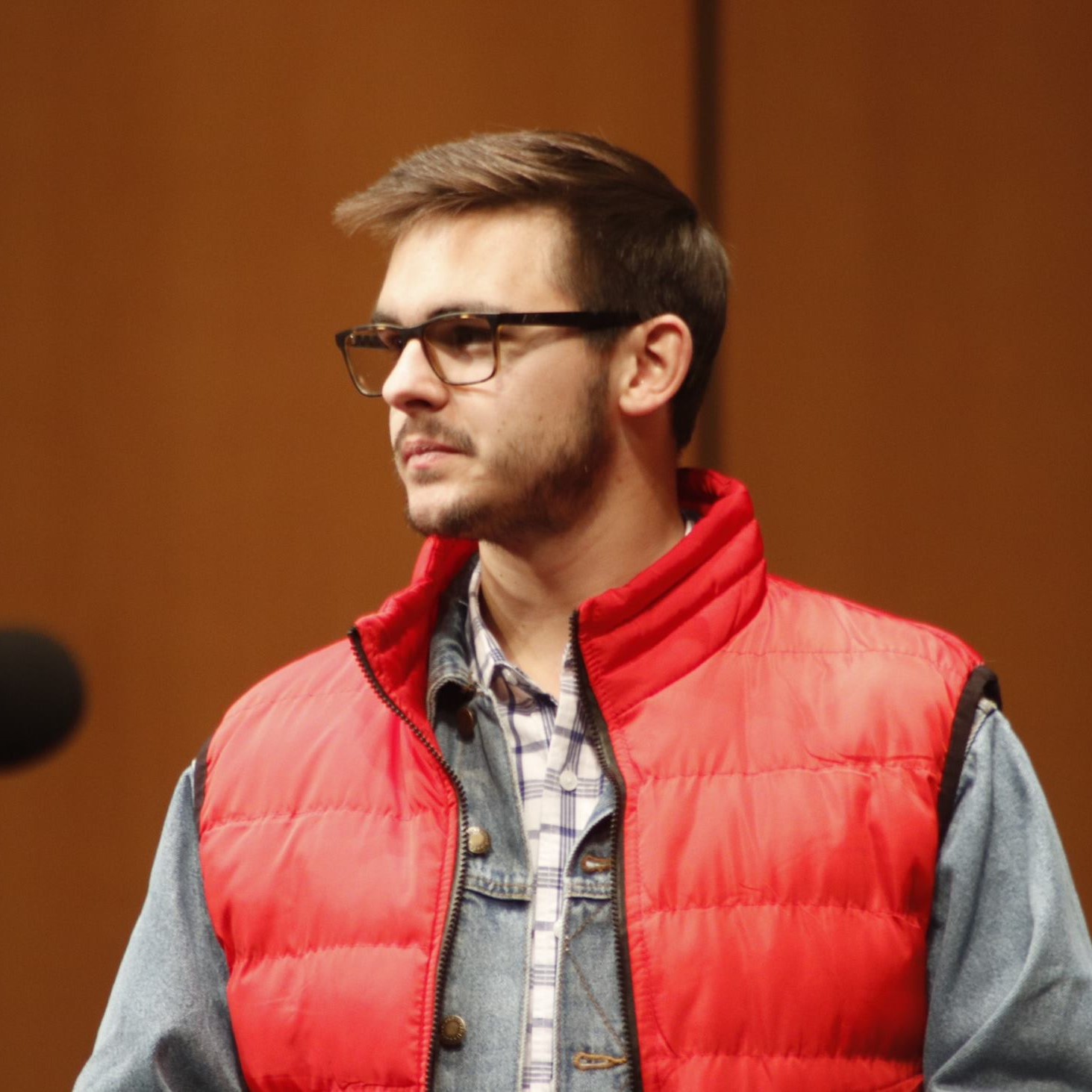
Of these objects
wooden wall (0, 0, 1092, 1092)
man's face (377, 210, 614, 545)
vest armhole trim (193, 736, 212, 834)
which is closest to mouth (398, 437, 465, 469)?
man's face (377, 210, 614, 545)

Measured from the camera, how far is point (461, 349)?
1.47 meters

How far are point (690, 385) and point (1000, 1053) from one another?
0.74 meters

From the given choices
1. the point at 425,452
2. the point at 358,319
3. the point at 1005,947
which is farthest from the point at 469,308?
the point at 358,319

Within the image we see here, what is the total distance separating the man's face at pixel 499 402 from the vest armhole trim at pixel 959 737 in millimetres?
407

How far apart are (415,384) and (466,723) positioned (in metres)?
0.32

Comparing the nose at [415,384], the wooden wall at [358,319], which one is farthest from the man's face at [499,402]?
the wooden wall at [358,319]

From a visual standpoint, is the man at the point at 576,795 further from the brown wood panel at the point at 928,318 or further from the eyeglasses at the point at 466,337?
the brown wood panel at the point at 928,318

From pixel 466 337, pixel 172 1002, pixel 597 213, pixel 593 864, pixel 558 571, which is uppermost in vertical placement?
pixel 597 213

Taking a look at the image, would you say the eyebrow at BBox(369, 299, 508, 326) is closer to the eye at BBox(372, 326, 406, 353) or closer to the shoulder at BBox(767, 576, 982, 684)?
the eye at BBox(372, 326, 406, 353)

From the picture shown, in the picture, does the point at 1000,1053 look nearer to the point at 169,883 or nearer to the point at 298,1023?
the point at 298,1023

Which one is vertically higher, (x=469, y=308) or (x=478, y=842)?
(x=469, y=308)

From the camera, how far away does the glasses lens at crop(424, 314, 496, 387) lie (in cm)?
146

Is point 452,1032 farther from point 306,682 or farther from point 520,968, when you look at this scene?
point 306,682

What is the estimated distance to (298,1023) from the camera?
4.38 feet
